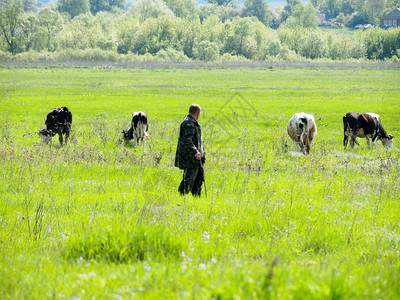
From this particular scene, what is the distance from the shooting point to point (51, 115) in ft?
62.3

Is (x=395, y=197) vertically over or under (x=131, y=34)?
under

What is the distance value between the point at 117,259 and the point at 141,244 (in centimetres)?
36

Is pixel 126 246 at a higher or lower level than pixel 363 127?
lower

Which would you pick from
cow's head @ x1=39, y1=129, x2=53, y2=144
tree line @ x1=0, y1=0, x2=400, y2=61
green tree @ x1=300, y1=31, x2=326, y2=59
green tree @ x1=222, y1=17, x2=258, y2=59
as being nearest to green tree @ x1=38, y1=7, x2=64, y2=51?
tree line @ x1=0, y1=0, x2=400, y2=61

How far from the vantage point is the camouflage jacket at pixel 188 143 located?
9.88 metres

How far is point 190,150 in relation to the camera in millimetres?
9922

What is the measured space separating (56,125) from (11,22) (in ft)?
416

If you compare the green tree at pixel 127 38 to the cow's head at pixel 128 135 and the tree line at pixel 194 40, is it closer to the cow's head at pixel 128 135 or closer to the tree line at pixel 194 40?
the tree line at pixel 194 40

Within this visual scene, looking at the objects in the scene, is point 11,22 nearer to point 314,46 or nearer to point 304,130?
point 314,46

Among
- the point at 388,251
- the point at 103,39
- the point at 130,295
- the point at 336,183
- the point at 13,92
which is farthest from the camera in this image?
the point at 103,39

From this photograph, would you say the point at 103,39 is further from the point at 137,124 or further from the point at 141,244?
the point at 141,244

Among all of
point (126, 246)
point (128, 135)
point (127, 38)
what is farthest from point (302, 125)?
point (127, 38)

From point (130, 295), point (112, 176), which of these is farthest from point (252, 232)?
point (112, 176)

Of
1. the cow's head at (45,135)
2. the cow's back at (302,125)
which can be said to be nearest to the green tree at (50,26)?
the cow's head at (45,135)
